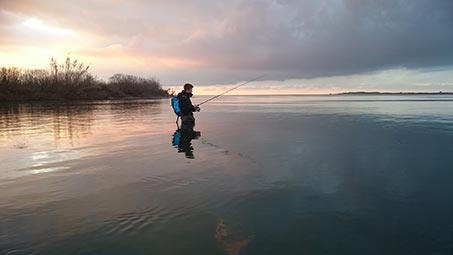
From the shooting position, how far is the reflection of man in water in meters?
11.9

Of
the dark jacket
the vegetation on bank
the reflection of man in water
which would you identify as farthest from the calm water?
the vegetation on bank

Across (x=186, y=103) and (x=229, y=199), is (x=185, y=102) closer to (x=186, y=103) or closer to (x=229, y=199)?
(x=186, y=103)

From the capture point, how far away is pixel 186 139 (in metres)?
14.8

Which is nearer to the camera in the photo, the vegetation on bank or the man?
the man

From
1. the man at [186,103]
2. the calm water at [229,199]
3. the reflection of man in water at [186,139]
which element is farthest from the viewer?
the man at [186,103]

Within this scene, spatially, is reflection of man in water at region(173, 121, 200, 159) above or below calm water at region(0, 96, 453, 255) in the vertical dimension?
above

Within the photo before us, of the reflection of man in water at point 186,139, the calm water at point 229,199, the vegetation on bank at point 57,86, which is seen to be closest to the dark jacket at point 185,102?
the reflection of man in water at point 186,139

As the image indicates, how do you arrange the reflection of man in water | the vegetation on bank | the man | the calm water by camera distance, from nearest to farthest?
the calm water
the reflection of man in water
the man
the vegetation on bank

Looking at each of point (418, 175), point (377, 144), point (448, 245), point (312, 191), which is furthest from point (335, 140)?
point (448, 245)

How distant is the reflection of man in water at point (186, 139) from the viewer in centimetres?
1187

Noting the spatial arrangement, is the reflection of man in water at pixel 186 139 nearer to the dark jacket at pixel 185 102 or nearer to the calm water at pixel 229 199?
the calm water at pixel 229 199

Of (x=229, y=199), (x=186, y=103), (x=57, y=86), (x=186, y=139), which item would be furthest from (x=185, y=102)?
(x=57, y=86)

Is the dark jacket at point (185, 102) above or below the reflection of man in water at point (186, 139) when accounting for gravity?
above

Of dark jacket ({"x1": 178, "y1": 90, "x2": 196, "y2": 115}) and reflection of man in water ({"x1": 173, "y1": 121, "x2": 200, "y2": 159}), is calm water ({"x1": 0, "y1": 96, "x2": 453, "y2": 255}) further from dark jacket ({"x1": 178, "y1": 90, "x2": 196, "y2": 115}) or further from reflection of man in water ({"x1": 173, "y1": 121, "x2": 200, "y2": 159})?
dark jacket ({"x1": 178, "y1": 90, "x2": 196, "y2": 115})
